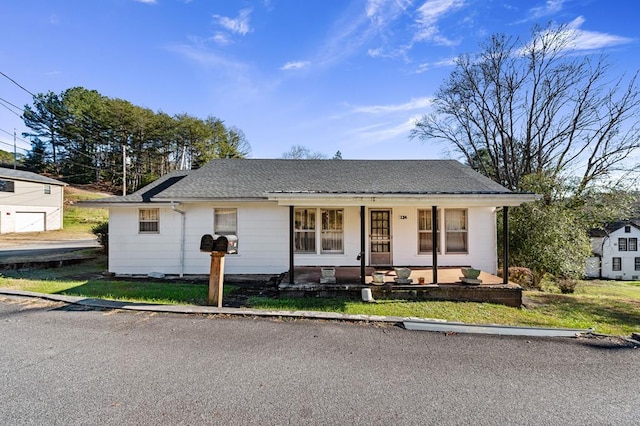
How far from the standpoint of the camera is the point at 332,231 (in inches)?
398

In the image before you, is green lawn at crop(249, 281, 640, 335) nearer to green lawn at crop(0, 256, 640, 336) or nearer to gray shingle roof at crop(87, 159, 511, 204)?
green lawn at crop(0, 256, 640, 336)

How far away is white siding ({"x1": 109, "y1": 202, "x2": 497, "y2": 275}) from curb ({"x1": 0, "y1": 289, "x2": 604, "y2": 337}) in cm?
333

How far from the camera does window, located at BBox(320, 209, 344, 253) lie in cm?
1009

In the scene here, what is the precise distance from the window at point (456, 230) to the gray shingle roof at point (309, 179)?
83 centimetres

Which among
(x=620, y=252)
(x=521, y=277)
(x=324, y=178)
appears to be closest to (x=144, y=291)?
(x=324, y=178)

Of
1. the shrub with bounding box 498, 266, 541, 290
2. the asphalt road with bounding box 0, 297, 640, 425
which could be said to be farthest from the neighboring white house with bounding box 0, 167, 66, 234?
the shrub with bounding box 498, 266, 541, 290

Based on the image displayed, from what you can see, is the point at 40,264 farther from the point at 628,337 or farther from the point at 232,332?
the point at 628,337

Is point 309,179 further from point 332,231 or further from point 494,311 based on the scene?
point 494,311

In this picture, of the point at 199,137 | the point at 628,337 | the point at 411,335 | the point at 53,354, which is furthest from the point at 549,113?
the point at 199,137

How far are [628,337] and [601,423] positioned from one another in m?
3.21

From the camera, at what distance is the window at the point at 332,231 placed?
397 inches

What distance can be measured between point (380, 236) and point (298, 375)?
727 centimetres

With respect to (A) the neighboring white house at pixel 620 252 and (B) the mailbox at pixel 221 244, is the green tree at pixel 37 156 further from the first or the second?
(A) the neighboring white house at pixel 620 252

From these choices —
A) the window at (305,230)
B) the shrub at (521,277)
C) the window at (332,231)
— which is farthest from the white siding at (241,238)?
the shrub at (521,277)
